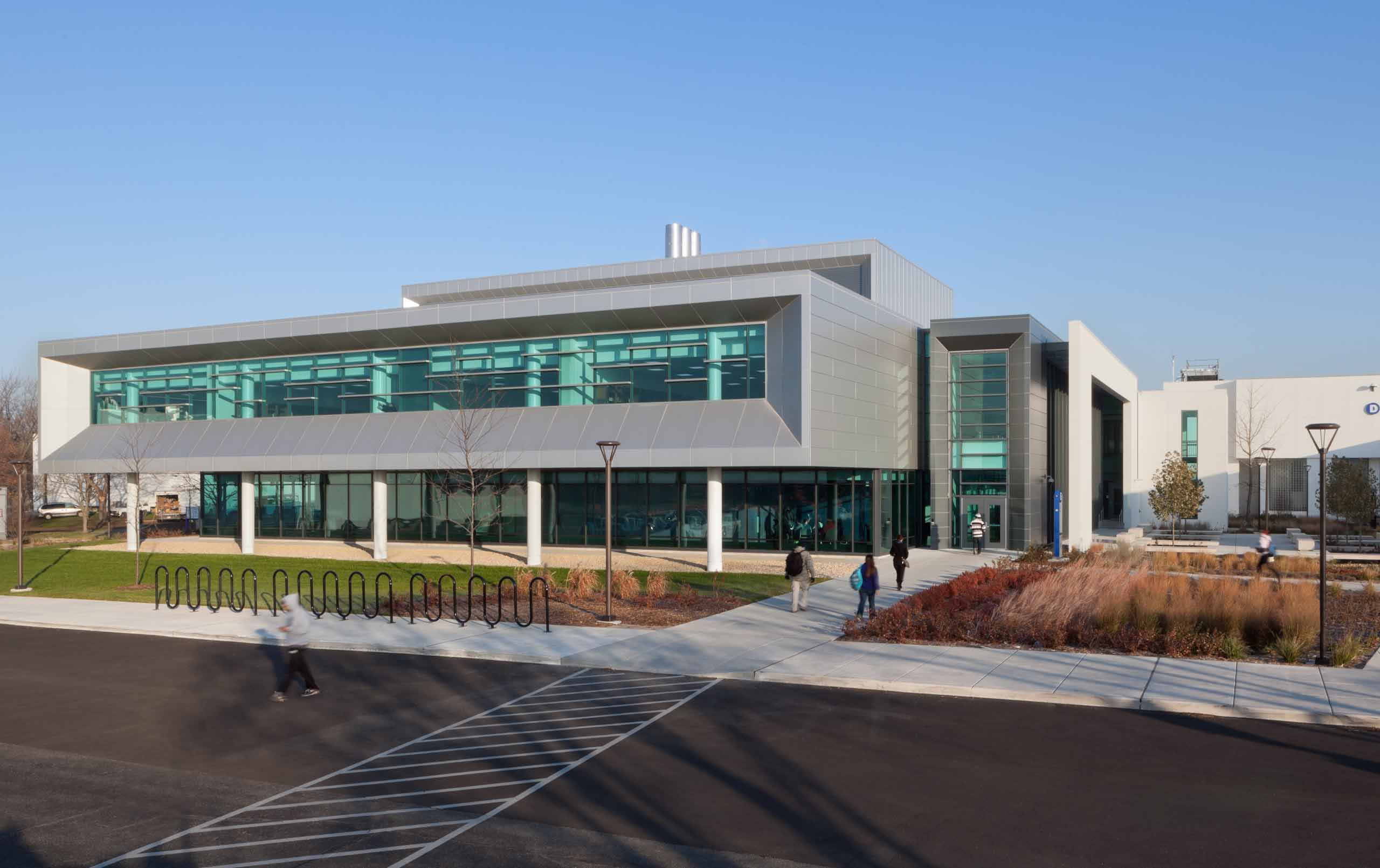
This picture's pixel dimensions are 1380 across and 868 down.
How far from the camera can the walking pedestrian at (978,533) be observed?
120ft

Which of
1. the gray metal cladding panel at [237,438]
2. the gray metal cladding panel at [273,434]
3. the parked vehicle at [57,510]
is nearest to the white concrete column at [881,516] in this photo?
the gray metal cladding panel at [273,434]

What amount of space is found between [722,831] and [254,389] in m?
39.0

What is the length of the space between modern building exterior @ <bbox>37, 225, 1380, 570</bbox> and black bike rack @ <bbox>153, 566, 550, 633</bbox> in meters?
4.77

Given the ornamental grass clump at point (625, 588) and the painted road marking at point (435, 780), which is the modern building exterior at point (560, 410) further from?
the painted road marking at point (435, 780)

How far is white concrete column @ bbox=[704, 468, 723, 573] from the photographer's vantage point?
32.8m

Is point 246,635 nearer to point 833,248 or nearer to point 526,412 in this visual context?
point 526,412

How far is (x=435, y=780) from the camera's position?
34.3 feet

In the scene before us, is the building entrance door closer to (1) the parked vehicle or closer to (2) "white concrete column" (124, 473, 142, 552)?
(2) "white concrete column" (124, 473, 142, 552)

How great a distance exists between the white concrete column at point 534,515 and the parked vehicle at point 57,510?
51720 millimetres

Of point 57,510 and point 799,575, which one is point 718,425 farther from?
point 57,510

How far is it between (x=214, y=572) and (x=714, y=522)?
57.6 feet

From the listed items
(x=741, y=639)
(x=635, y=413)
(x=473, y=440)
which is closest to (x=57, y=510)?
(x=473, y=440)

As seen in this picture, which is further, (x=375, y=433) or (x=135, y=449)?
(x=135, y=449)

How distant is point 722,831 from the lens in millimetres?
8758
